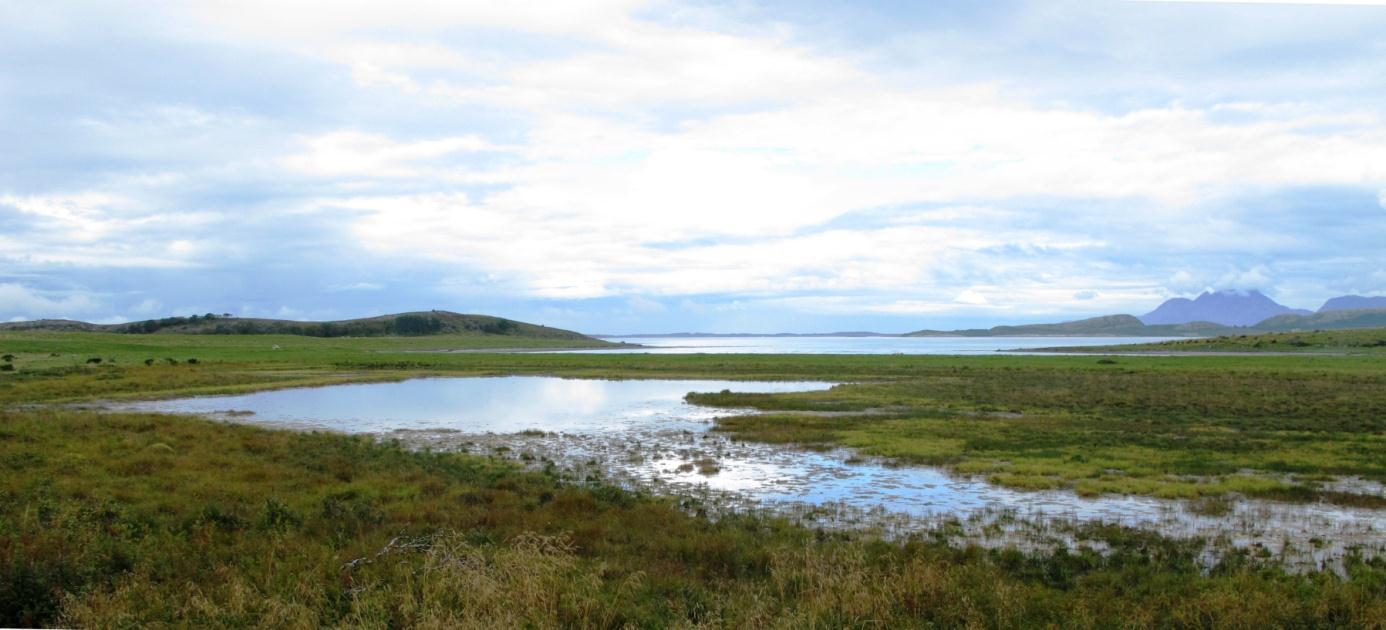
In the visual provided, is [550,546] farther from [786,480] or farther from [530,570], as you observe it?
Result: [786,480]

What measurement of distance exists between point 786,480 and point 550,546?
1062 cm

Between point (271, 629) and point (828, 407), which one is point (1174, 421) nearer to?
point (828, 407)

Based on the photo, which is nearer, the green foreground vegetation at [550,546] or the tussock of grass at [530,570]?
the tussock of grass at [530,570]

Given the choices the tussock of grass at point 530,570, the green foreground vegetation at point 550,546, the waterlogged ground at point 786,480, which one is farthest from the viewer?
the waterlogged ground at point 786,480

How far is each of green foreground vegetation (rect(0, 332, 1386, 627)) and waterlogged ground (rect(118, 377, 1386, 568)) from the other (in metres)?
1.14

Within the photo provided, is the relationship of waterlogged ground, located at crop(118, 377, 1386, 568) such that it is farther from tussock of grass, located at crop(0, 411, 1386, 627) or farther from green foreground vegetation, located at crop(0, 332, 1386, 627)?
tussock of grass, located at crop(0, 411, 1386, 627)

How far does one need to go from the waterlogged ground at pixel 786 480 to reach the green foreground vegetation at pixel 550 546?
114 centimetres

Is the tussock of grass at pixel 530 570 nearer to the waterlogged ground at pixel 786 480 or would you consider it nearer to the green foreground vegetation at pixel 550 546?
the green foreground vegetation at pixel 550 546

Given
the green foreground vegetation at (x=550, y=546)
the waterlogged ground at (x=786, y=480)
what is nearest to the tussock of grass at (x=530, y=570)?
the green foreground vegetation at (x=550, y=546)

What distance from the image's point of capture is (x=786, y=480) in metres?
21.7

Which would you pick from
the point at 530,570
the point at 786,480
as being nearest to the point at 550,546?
the point at 530,570

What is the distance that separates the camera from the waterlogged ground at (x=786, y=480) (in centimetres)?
1530

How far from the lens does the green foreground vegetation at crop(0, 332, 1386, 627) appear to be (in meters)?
9.83

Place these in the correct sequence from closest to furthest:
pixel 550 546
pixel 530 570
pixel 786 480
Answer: pixel 530 570 < pixel 550 546 < pixel 786 480
